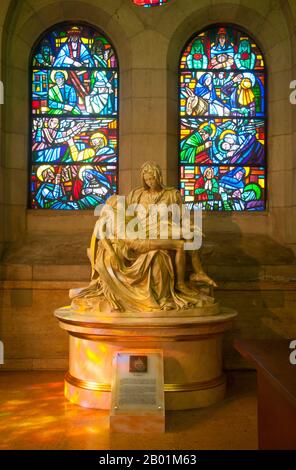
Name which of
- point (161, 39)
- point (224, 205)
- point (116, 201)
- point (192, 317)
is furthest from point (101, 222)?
point (161, 39)

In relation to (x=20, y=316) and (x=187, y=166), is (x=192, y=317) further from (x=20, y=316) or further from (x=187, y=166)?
(x=187, y=166)

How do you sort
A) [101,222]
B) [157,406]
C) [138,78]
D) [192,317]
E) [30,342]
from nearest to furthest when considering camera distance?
[157,406] → [192,317] → [101,222] → [30,342] → [138,78]

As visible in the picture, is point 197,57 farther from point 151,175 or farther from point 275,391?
point 275,391

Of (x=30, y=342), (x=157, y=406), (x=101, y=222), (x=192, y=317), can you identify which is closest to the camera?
(x=157, y=406)

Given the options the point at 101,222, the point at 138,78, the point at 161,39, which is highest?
the point at 161,39

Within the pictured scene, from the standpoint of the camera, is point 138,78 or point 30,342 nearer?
point 30,342

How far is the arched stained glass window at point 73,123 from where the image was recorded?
25.1 feet

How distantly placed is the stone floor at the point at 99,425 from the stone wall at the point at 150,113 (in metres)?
2.09

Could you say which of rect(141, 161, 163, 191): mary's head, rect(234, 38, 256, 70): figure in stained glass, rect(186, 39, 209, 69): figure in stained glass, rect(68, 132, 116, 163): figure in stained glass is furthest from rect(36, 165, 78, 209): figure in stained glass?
rect(234, 38, 256, 70): figure in stained glass

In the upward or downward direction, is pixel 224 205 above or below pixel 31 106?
below

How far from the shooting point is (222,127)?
304 inches

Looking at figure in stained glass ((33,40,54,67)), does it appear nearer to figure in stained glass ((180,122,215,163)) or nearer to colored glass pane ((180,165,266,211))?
figure in stained glass ((180,122,215,163))

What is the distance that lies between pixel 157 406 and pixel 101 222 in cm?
220

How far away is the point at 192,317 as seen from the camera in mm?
5188
